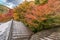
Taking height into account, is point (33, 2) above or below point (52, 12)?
above

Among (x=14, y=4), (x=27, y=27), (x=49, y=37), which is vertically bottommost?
(x=49, y=37)

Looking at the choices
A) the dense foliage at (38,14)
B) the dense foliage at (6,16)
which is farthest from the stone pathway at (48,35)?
the dense foliage at (6,16)

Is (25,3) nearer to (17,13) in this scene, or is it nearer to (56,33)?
(17,13)

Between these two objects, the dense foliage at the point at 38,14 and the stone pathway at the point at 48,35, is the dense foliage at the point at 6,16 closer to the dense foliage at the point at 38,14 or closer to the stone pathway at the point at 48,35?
the dense foliage at the point at 38,14

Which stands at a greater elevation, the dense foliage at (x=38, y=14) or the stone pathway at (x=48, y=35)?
the dense foliage at (x=38, y=14)

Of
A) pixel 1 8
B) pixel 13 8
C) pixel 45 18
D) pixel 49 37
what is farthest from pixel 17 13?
pixel 49 37

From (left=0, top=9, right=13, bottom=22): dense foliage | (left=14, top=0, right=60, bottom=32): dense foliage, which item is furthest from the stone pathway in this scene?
(left=0, top=9, right=13, bottom=22): dense foliage

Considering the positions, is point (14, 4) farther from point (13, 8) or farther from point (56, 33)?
point (56, 33)

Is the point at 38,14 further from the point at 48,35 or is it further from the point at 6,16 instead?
the point at 6,16

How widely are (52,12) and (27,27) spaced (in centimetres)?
42

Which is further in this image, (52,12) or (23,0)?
(23,0)

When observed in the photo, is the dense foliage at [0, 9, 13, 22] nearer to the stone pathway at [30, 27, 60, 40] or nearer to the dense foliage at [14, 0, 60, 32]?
the dense foliage at [14, 0, 60, 32]

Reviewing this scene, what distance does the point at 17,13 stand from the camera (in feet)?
7.75

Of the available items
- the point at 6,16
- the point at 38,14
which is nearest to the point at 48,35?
the point at 38,14
